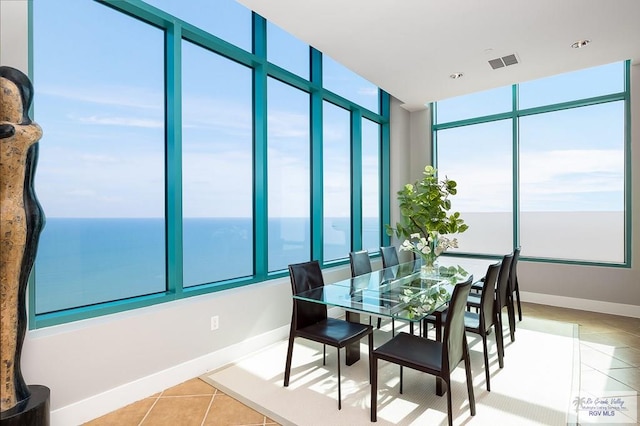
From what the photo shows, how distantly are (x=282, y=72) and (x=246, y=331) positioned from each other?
8.91ft

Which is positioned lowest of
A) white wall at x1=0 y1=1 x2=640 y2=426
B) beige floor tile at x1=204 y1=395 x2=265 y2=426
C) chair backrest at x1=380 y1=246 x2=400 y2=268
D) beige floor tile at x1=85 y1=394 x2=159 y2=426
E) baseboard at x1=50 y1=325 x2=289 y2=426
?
beige floor tile at x1=204 y1=395 x2=265 y2=426

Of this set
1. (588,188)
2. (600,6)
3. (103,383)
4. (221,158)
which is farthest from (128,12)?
(588,188)

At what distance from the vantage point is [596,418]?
220cm

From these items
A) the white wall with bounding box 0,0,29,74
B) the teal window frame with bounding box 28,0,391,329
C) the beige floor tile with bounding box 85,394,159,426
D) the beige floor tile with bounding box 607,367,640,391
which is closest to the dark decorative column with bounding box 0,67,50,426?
the white wall with bounding box 0,0,29,74

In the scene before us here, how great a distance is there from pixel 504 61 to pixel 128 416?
4.69 m

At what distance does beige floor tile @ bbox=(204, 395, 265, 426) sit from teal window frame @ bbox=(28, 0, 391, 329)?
2.91ft

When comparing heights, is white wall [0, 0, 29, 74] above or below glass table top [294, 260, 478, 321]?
above

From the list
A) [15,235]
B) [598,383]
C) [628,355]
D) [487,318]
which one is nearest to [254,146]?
[15,235]

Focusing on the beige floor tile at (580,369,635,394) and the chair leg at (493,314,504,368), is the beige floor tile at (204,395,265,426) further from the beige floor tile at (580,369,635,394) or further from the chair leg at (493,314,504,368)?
the beige floor tile at (580,369,635,394)

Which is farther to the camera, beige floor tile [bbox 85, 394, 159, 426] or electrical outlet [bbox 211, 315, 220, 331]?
electrical outlet [bbox 211, 315, 220, 331]

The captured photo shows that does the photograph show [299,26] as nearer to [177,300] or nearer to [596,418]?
[177,300]

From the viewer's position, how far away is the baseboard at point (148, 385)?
2.13 metres

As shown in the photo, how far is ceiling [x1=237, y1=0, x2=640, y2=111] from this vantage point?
2.81 meters

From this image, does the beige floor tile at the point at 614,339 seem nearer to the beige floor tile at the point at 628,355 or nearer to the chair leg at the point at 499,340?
the beige floor tile at the point at 628,355
